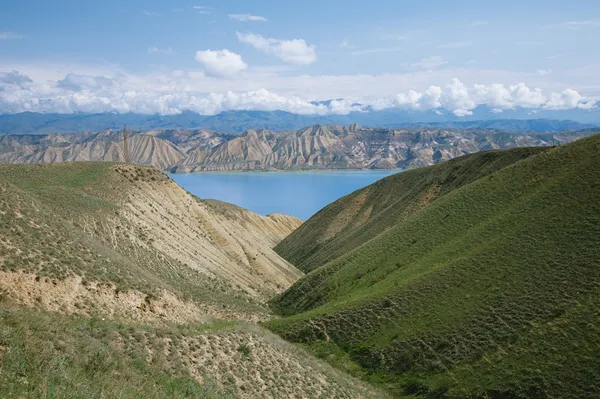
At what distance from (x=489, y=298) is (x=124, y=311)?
17446 mm

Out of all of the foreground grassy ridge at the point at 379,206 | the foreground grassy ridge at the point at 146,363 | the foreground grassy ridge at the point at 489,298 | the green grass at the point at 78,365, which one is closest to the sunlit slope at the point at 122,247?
the foreground grassy ridge at the point at 146,363

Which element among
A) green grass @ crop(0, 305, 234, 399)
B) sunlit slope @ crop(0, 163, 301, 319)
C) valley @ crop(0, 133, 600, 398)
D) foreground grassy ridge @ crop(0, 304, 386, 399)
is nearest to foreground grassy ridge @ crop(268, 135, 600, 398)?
valley @ crop(0, 133, 600, 398)

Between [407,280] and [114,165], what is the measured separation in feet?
104

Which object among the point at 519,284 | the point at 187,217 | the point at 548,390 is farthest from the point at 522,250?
the point at 187,217

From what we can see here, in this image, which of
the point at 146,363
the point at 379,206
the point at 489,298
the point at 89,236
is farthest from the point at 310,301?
the point at 379,206

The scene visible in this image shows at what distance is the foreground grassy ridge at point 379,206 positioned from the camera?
55.3 m

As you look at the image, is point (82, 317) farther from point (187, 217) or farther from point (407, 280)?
point (187, 217)

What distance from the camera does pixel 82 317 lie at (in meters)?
16.8

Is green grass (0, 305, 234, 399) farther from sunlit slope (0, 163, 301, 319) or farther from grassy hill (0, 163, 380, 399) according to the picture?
sunlit slope (0, 163, 301, 319)

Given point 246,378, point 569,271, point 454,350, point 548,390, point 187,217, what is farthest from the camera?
point 187,217

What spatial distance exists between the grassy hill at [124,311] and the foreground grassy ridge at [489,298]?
3.66m

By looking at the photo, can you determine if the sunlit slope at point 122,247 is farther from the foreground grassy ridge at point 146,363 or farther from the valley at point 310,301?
the foreground grassy ridge at point 146,363

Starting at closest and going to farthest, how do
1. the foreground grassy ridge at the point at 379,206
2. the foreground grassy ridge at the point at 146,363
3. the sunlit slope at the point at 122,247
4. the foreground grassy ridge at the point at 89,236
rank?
the foreground grassy ridge at the point at 146,363 → the sunlit slope at the point at 122,247 → the foreground grassy ridge at the point at 89,236 → the foreground grassy ridge at the point at 379,206

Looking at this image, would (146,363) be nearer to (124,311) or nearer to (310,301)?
(124,311)
